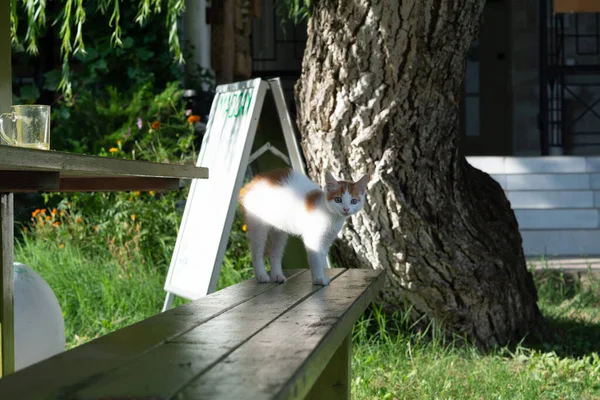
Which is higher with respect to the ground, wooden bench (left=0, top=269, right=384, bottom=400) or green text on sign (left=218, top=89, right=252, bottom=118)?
green text on sign (left=218, top=89, right=252, bottom=118)

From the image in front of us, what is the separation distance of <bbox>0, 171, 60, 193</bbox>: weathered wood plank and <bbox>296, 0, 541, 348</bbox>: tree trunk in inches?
75.1

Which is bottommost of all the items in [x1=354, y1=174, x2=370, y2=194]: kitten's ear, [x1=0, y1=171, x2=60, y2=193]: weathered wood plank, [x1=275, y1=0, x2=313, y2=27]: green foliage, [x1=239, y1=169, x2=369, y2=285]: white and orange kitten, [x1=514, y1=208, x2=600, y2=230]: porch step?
[x1=514, y1=208, x2=600, y2=230]: porch step

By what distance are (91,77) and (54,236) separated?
1986 mm

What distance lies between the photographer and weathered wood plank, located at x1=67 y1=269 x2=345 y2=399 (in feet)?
4.05

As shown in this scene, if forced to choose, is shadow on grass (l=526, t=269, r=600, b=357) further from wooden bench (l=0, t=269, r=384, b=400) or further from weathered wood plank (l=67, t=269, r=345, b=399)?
weathered wood plank (l=67, t=269, r=345, b=399)

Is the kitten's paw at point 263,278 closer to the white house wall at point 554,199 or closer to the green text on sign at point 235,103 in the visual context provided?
the green text on sign at point 235,103

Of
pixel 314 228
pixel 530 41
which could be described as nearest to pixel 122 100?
pixel 314 228

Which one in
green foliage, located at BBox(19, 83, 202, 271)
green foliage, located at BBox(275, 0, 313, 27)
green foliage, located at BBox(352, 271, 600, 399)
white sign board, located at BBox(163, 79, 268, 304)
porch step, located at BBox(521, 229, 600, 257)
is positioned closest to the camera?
green foliage, located at BBox(352, 271, 600, 399)

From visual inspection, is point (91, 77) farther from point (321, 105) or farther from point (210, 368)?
point (210, 368)

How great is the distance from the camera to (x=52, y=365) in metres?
1.40

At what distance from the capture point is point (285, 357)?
1473 mm

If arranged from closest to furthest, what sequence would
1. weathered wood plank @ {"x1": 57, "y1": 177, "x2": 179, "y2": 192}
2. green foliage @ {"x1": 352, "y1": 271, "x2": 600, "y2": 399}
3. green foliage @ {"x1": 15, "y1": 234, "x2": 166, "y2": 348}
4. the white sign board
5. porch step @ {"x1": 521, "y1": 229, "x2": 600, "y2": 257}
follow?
weathered wood plank @ {"x1": 57, "y1": 177, "x2": 179, "y2": 192} → green foliage @ {"x1": 352, "y1": 271, "x2": 600, "y2": 399} → the white sign board → green foliage @ {"x1": 15, "y1": 234, "x2": 166, "y2": 348} → porch step @ {"x1": 521, "y1": 229, "x2": 600, "y2": 257}

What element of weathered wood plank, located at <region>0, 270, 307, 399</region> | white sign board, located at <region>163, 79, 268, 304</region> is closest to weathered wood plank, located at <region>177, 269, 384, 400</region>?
weathered wood plank, located at <region>0, 270, 307, 399</region>

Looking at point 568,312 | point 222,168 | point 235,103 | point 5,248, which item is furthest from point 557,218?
point 5,248
